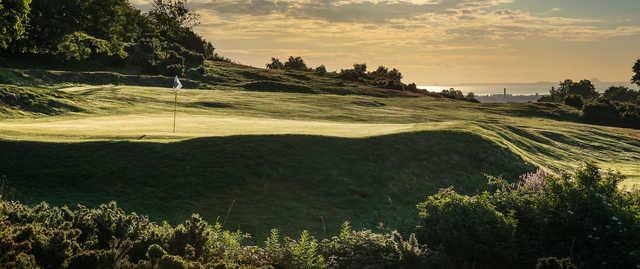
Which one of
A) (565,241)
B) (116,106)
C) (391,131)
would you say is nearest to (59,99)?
(116,106)

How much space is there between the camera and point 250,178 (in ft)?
62.1

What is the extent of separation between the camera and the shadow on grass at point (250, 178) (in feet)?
54.6

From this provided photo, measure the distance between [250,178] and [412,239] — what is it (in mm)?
9248

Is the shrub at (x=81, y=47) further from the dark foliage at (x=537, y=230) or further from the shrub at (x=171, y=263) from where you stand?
the shrub at (x=171, y=263)

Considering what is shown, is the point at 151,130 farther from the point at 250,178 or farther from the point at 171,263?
the point at 171,263

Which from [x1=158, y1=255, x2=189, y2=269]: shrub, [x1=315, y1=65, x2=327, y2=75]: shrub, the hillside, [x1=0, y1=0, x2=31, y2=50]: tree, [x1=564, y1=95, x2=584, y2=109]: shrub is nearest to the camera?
[x1=158, y1=255, x2=189, y2=269]: shrub

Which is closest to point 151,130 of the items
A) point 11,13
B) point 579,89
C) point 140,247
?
point 140,247

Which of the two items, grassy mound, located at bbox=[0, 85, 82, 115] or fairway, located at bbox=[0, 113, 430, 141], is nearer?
fairway, located at bbox=[0, 113, 430, 141]

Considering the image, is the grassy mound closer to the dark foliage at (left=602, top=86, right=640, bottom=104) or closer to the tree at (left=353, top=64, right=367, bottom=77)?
the tree at (left=353, top=64, right=367, bottom=77)

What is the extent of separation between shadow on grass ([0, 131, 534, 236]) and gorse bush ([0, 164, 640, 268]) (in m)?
4.79

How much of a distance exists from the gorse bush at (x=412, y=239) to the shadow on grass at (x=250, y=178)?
15.7 feet

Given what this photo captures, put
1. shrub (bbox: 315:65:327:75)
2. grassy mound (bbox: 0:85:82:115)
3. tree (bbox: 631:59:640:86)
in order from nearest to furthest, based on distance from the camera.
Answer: grassy mound (bbox: 0:85:82:115)
shrub (bbox: 315:65:327:75)
tree (bbox: 631:59:640:86)

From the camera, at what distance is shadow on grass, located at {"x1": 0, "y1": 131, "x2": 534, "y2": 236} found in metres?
16.6

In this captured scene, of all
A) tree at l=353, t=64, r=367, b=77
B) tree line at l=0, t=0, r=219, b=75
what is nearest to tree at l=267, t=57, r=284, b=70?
tree at l=353, t=64, r=367, b=77
